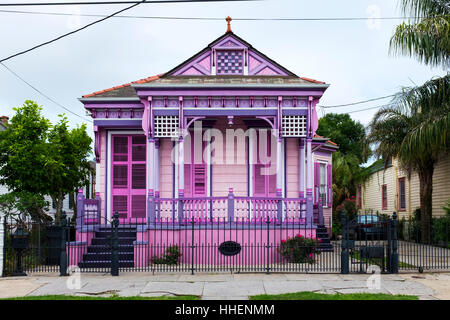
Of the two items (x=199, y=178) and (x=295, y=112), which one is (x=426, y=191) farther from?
(x=199, y=178)

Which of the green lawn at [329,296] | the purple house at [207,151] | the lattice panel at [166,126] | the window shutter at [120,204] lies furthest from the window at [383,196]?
the green lawn at [329,296]

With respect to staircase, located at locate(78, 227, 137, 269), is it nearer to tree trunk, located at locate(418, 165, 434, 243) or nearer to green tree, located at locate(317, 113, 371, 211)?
green tree, located at locate(317, 113, 371, 211)

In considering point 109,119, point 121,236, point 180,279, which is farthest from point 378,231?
point 109,119

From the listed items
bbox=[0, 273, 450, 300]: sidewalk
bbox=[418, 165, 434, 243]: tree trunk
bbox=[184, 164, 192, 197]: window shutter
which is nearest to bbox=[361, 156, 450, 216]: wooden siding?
bbox=[418, 165, 434, 243]: tree trunk

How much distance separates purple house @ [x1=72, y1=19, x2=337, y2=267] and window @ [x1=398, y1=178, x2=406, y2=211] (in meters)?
12.2

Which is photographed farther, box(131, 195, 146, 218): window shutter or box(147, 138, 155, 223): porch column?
box(131, 195, 146, 218): window shutter

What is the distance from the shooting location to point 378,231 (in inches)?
474

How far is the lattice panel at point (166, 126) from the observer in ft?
47.5

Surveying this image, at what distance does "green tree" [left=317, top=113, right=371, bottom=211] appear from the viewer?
3262 cm

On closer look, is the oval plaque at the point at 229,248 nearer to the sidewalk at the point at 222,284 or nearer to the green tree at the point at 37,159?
the sidewalk at the point at 222,284

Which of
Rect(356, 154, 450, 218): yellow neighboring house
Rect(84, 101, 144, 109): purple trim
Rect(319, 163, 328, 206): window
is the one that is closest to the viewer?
Rect(84, 101, 144, 109): purple trim

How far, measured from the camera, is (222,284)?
34.6 feet

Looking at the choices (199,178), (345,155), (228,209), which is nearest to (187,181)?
(199,178)

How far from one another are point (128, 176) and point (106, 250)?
3017mm
